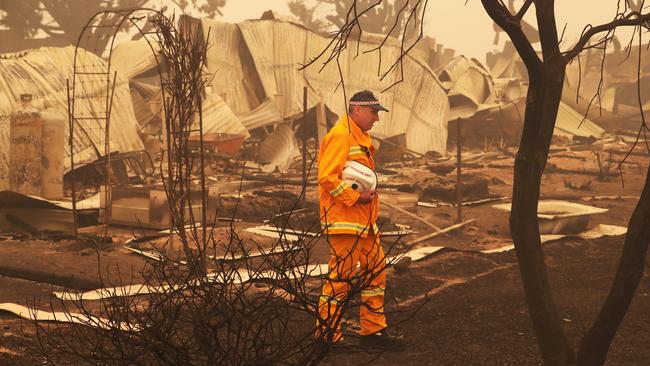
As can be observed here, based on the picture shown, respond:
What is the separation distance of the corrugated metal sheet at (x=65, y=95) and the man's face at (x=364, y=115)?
981cm

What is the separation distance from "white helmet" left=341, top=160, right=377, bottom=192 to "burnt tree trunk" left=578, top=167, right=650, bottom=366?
2.30 meters

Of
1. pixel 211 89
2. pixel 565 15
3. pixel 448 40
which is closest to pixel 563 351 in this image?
pixel 211 89

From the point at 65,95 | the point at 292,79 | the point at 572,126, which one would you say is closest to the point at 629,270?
the point at 65,95

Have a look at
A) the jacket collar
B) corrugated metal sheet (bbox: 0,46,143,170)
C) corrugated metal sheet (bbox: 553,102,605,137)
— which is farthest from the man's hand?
corrugated metal sheet (bbox: 553,102,605,137)

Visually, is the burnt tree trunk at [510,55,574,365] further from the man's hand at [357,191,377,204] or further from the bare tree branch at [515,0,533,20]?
the man's hand at [357,191,377,204]

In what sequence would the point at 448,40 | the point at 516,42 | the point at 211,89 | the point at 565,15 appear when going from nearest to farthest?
1. the point at 516,42
2. the point at 211,89
3. the point at 565,15
4. the point at 448,40

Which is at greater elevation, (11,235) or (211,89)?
(211,89)

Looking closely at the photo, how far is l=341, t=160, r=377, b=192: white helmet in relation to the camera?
5.69m

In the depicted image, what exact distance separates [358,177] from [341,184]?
0.18 metres

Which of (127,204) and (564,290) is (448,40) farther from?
(564,290)

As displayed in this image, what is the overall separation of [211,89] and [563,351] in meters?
18.0

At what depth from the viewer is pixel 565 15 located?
113 ft

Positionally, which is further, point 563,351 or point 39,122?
point 39,122

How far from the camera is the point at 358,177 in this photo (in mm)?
5691
